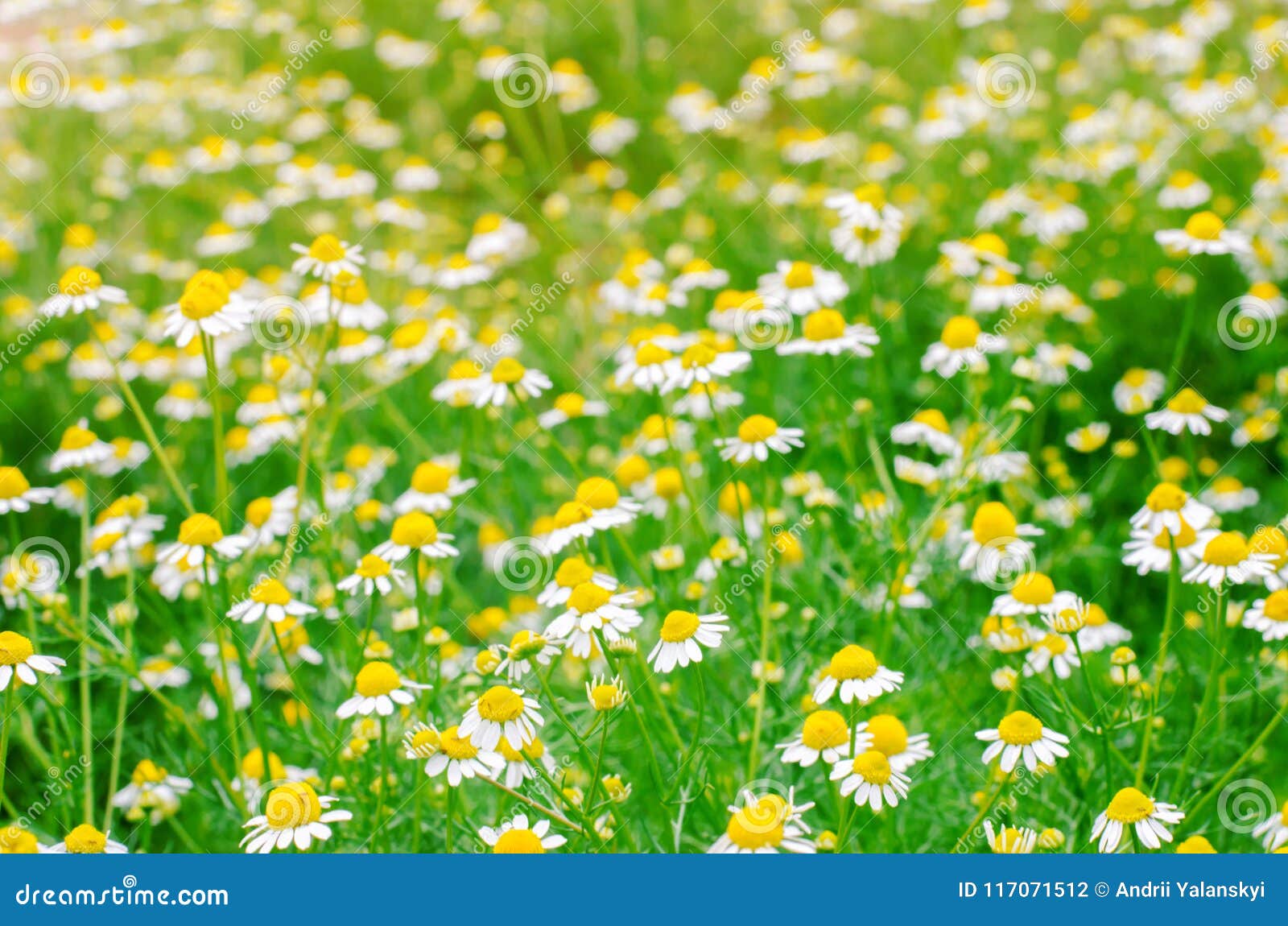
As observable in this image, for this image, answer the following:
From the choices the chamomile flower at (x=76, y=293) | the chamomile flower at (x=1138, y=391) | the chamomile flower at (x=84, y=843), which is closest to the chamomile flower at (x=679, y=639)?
the chamomile flower at (x=84, y=843)

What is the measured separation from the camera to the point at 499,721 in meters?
1.98

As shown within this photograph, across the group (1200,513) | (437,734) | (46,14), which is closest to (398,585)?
(437,734)

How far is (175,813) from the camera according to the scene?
9.86 feet

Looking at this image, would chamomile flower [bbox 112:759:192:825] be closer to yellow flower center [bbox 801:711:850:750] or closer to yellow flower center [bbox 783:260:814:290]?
yellow flower center [bbox 801:711:850:750]

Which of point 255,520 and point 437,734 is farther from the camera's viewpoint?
point 255,520

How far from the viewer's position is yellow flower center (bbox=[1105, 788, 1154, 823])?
1951 millimetres

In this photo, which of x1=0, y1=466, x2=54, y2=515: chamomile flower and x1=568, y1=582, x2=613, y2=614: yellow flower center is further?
x1=0, y1=466, x2=54, y2=515: chamomile flower

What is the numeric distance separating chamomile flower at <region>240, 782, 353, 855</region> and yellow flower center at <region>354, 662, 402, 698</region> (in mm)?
200

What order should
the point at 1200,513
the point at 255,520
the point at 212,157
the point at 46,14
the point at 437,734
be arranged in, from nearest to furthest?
the point at 437,734
the point at 1200,513
the point at 255,520
the point at 212,157
the point at 46,14

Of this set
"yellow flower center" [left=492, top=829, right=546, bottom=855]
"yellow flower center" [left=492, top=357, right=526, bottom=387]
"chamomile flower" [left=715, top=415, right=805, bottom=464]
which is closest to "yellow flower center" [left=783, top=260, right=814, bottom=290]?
"chamomile flower" [left=715, top=415, right=805, bottom=464]

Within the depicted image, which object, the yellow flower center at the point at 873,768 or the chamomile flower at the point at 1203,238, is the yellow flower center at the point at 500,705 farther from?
the chamomile flower at the point at 1203,238

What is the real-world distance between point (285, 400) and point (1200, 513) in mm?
2264

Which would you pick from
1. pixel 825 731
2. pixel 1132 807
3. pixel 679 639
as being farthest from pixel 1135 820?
pixel 679 639

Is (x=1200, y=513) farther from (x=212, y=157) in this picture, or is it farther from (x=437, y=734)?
(x=212, y=157)
